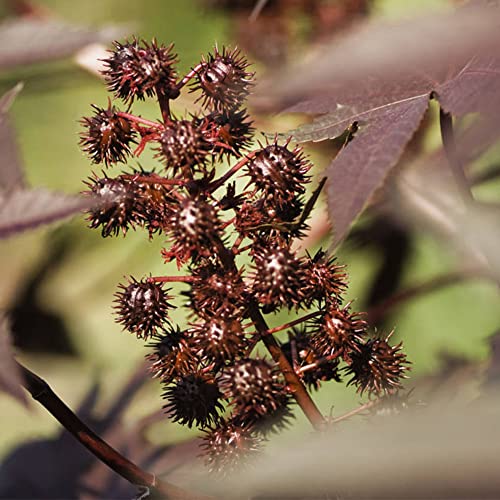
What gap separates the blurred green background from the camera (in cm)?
80

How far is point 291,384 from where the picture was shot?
1.45ft

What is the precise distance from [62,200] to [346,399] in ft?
1.72

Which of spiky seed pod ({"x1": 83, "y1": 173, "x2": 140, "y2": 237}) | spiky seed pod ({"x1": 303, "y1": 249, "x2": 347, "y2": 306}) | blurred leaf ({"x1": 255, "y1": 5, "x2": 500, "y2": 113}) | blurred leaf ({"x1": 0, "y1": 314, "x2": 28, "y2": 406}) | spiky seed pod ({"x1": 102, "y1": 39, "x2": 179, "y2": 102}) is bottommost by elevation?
blurred leaf ({"x1": 0, "y1": 314, "x2": 28, "y2": 406})

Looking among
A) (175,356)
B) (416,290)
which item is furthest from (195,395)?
(416,290)

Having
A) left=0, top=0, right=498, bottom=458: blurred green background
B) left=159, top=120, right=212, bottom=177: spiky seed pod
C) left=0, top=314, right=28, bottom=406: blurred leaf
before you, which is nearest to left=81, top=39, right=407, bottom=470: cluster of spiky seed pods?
left=159, top=120, right=212, bottom=177: spiky seed pod

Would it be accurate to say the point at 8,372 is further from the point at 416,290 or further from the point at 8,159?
the point at 416,290

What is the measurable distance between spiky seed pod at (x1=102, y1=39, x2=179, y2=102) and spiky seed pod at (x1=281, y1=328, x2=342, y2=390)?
0.61ft

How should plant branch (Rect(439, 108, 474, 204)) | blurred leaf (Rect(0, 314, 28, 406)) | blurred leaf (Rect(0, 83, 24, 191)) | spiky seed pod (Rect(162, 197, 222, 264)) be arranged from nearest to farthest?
blurred leaf (Rect(0, 314, 28, 406)) → spiky seed pod (Rect(162, 197, 222, 264)) → plant branch (Rect(439, 108, 474, 204)) → blurred leaf (Rect(0, 83, 24, 191))

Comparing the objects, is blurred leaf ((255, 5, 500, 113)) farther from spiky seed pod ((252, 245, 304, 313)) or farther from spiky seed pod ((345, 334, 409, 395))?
spiky seed pod ((345, 334, 409, 395))

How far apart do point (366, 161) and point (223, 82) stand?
0.12m

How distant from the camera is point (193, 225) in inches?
14.7

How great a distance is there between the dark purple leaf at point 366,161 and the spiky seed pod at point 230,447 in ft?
0.62

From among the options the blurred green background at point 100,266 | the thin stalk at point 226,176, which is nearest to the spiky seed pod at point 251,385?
the thin stalk at point 226,176

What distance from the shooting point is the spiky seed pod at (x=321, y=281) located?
0.43 m
